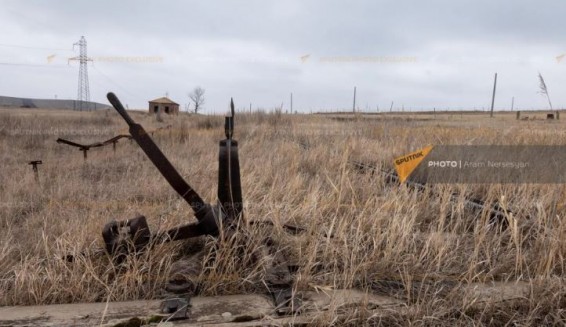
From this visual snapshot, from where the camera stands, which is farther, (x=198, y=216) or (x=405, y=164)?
(x=405, y=164)

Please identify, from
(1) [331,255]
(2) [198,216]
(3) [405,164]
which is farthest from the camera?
(3) [405,164]

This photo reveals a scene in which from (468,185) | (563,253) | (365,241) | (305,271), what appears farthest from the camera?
(468,185)

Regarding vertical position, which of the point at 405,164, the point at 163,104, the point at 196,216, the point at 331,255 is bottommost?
the point at 331,255

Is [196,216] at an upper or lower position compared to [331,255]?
upper

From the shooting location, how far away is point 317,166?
4961mm

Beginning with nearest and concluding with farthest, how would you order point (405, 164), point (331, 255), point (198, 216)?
point (198, 216), point (331, 255), point (405, 164)

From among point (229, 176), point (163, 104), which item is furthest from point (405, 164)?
point (163, 104)

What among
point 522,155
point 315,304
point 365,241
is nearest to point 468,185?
point 522,155

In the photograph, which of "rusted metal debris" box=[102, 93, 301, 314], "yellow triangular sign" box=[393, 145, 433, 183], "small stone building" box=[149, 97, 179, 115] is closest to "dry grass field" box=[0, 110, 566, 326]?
"rusted metal debris" box=[102, 93, 301, 314]

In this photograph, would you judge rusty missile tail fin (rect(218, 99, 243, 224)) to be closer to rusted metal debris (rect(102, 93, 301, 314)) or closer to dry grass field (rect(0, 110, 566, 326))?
rusted metal debris (rect(102, 93, 301, 314))

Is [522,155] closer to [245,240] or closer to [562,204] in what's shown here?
[562,204]

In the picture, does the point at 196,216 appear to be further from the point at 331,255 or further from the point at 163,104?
the point at 163,104

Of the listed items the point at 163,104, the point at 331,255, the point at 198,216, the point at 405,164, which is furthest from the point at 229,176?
the point at 163,104

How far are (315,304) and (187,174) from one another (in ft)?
11.0
